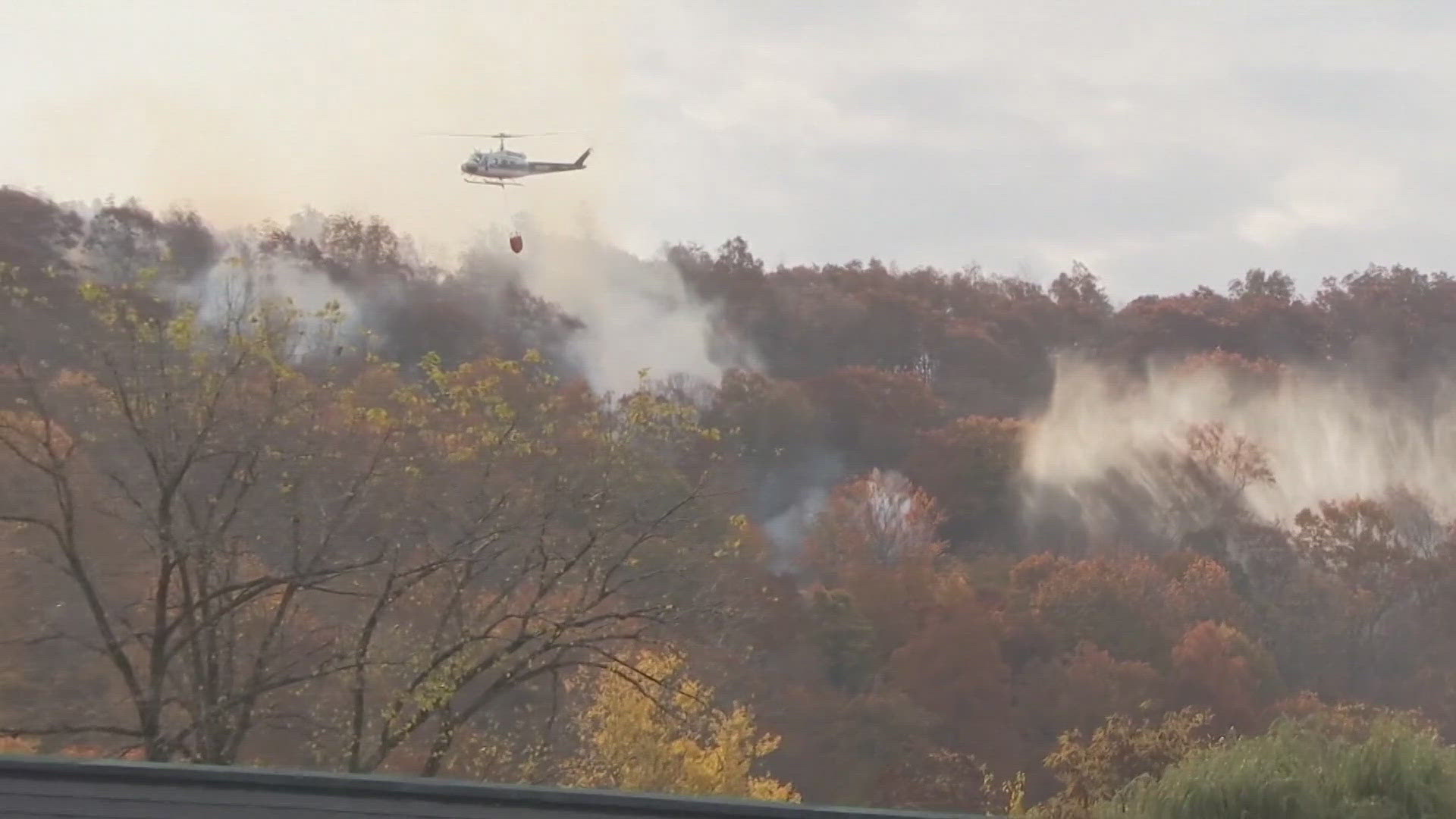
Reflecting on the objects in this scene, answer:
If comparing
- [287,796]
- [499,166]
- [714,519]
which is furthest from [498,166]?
[287,796]

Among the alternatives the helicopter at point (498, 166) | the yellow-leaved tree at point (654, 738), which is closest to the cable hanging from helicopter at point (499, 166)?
the helicopter at point (498, 166)

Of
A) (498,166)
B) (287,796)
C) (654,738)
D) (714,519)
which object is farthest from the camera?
(498,166)

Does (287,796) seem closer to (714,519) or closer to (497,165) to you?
(714,519)

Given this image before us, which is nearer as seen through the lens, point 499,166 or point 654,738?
point 654,738

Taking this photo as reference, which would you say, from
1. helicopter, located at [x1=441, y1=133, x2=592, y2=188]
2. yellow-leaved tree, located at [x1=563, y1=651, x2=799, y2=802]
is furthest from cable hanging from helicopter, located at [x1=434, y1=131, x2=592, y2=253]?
yellow-leaved tree, located at [x1=563, y1=651, x2=799, y2=802]

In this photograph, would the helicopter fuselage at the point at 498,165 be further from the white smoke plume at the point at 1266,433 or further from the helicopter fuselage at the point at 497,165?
the white smoke plume at the point at 1266,433

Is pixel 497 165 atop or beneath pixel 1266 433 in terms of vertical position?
atop

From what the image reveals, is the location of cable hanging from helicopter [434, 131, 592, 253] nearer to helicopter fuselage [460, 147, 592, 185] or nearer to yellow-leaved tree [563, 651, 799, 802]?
helicopter fuselage [460, 147, 592, 185]
